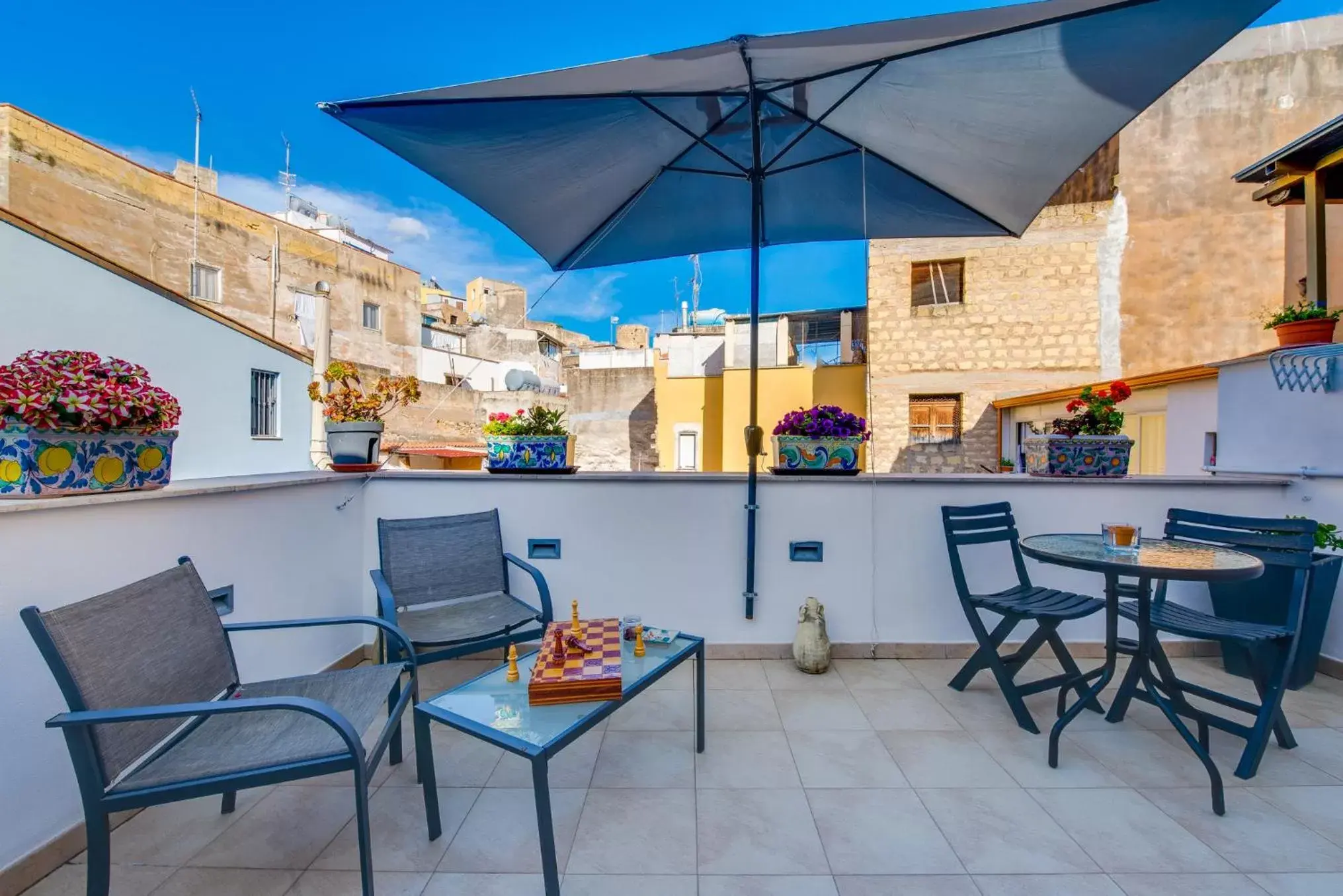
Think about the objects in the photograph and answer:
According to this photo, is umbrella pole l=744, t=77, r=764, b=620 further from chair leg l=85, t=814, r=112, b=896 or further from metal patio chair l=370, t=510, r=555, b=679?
chair leg l=85, t=814, r=112, b=896

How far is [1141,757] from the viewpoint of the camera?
2.21 metres

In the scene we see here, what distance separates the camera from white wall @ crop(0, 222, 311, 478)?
540 centimetres

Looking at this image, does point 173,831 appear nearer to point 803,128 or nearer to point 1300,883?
point 1300,883

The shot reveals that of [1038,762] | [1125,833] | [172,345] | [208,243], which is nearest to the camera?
[1125,833]

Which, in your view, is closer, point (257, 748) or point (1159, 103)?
point (257, 748)

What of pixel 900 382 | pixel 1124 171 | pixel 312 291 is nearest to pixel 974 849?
pixel 900 382

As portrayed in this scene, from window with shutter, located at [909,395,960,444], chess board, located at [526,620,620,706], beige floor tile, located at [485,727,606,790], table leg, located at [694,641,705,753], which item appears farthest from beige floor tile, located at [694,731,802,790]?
window with shutter, located at [909,395,960,444]

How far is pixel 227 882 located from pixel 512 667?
2.98 feet

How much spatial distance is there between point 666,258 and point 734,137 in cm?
89

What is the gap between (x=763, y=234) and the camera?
131 inches

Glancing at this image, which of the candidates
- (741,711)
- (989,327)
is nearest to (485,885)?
(741,711)

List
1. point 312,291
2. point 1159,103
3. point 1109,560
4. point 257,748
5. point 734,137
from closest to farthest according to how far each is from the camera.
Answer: point 257,748 → point 1109,560 → point 734,137 → point 1159,103 → point 312,291

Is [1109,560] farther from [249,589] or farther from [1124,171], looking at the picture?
[1124,171]

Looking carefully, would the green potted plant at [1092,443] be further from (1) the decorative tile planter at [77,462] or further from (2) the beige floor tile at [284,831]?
(1) the decorative tile planter at [77,462]
